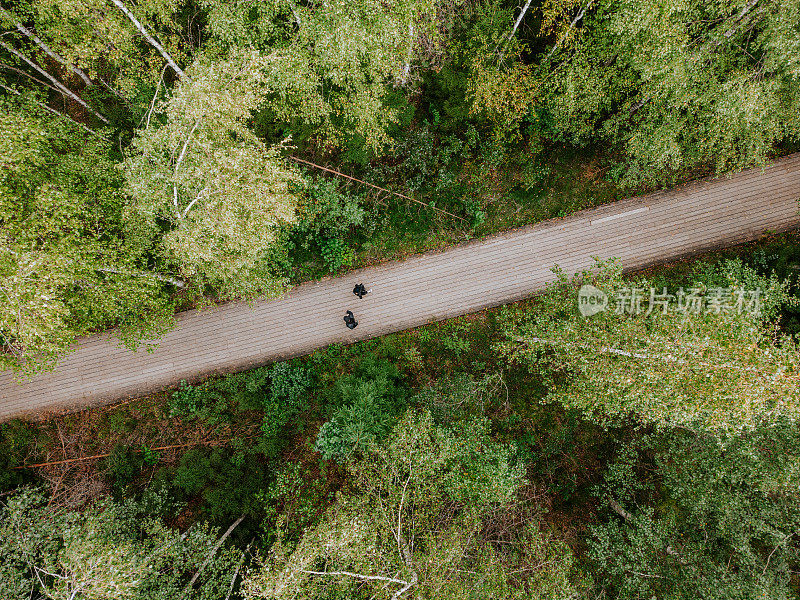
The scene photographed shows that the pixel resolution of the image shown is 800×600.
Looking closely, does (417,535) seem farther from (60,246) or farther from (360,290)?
(60,246)

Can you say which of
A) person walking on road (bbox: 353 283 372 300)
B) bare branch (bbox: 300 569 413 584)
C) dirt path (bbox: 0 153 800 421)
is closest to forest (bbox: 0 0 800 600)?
bare branch (bbox: 300 569 413 584)

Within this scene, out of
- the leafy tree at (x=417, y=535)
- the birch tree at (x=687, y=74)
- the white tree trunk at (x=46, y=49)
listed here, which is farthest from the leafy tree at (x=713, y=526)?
the white tree trunk at (x=46, y=49)

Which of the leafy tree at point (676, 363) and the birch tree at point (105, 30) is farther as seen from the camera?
the birch tree at point (105, 30)

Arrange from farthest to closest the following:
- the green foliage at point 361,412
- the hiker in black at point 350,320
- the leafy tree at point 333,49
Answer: the hiker in black at point 350,320 → the green foliage at point 361,412 → the leafy tree at point 333,49

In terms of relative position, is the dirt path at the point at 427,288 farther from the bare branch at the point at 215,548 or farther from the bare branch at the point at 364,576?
the bare branch at the point at 364,576

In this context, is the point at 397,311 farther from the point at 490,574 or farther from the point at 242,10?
the point at 242,10
